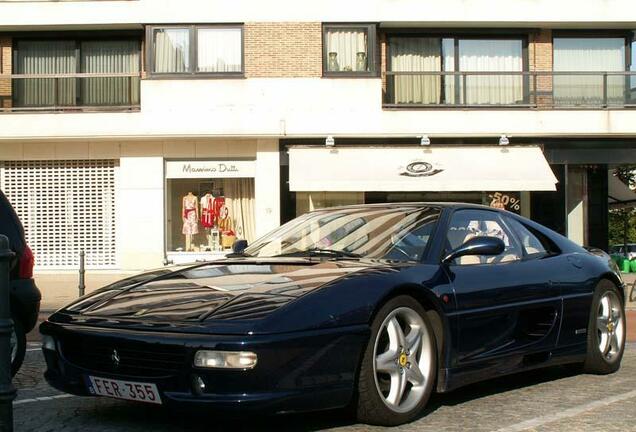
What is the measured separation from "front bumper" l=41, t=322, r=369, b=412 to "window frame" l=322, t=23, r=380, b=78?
52.0ft

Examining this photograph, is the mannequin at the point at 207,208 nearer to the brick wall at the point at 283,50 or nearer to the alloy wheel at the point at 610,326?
the brick wall at the point at 283,50

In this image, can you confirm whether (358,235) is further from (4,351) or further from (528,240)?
(4,351)

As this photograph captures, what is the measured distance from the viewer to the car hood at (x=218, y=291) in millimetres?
4289

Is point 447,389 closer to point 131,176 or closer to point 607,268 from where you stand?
point 607,268

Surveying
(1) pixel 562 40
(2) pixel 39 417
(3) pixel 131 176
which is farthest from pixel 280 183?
(2) pixel 39 417

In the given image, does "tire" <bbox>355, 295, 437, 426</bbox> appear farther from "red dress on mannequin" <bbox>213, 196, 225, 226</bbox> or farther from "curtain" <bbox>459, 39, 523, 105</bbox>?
"curtain" <bbox>459, 39, 523, 105</bbox>

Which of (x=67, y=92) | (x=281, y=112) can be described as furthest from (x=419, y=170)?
(x=67, y=92)

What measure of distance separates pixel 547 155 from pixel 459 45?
11.7ft

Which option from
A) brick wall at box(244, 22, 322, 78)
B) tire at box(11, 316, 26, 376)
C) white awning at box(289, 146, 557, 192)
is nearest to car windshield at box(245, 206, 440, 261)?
tire at box(11, 316, 26, 376)

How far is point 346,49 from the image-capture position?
784 inches

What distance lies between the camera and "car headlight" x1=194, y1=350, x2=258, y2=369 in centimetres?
398

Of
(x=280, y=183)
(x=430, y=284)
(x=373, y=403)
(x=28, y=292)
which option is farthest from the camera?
(x=280, y=183)

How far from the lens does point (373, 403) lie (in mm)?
4453

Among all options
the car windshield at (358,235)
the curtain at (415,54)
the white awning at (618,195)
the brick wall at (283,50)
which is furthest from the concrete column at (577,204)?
the car windshield at (358,235)
